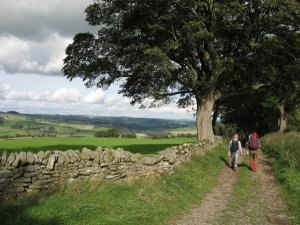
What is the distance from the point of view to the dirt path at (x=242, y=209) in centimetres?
1086

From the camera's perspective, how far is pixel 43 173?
11648 millimetres

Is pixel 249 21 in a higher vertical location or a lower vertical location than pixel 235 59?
higher

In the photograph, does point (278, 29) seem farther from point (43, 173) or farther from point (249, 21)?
point (43, 173)

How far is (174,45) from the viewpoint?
27.0m

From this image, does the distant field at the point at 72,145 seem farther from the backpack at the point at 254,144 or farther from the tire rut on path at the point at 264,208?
the tire rut on path at the point at 264,208

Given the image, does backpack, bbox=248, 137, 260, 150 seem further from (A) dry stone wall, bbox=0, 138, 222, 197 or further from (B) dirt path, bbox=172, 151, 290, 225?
(A) dry stone wall, bbox=0, 138, 222, 197

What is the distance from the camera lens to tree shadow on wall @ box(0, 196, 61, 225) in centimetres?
850

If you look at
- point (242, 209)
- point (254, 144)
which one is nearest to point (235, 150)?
point (254, 144)

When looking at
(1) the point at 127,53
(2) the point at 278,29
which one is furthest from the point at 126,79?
(2) the point at 278,29

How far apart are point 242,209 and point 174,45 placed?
658 inches

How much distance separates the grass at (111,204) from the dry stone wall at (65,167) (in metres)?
0.62

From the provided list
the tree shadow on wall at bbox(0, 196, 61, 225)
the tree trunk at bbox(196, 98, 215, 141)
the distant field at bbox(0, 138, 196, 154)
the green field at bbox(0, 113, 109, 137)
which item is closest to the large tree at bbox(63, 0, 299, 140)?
the tree trunk at bbox(196, 98, 215, 141)

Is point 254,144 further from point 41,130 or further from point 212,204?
point 41,130

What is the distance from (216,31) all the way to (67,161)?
66.5 feet
